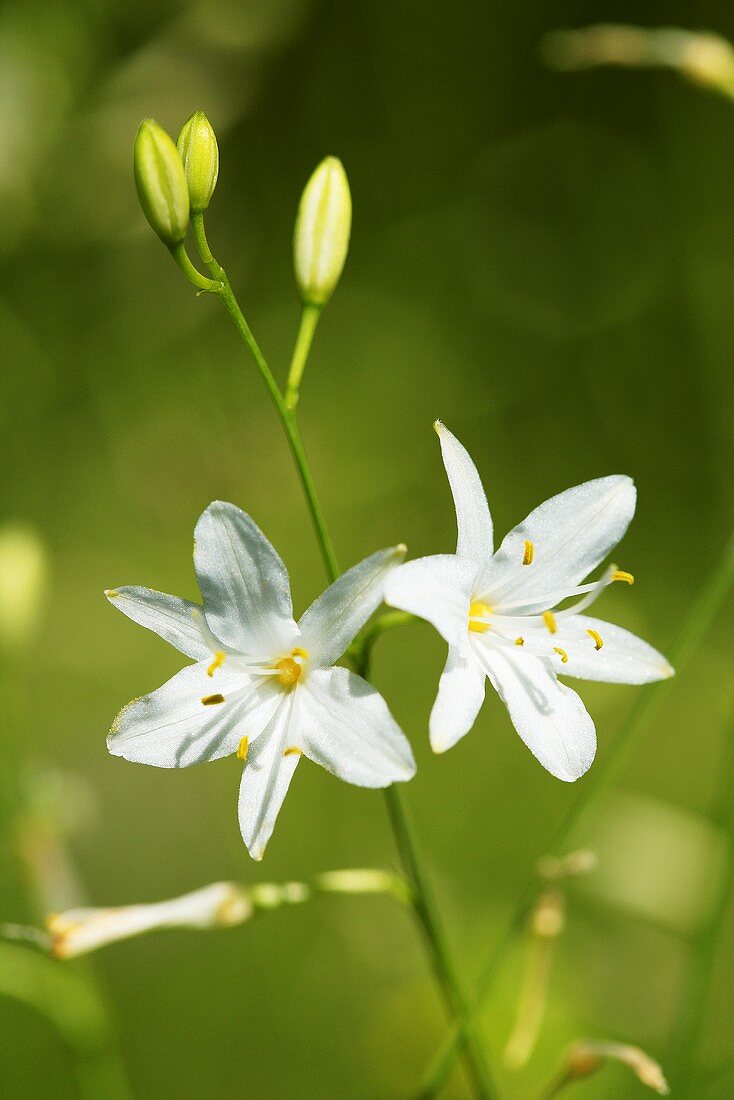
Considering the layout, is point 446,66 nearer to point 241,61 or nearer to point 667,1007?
point 241,61

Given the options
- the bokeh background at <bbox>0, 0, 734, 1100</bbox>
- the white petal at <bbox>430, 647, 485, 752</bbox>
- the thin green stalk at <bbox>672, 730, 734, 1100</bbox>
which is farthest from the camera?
the bokeh background at <bbox>0, 0, 734, 1100</bbox>

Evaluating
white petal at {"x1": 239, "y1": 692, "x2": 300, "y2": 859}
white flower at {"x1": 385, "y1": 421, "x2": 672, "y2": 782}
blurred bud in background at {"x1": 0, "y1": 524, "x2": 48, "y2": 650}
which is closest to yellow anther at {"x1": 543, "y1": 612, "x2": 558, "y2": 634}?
white flower at {"x1": 385, "y1": 421, "x2": 672, "y2": 782}

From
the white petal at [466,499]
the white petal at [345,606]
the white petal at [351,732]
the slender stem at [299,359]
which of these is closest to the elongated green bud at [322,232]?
the slender stem at [299,359]

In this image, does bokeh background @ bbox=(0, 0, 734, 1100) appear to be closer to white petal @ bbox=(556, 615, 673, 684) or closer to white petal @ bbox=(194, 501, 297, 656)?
white petal @ bbox=(556, 615, 673, 684)

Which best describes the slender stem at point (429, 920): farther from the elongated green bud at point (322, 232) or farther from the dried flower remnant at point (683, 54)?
the dried flower remnant at point (683, 54)

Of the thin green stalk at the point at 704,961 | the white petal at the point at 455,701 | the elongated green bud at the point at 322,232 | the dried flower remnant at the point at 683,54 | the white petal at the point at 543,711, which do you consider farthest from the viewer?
the dried flower remnant at the point at 683,54
